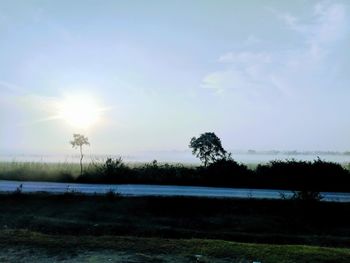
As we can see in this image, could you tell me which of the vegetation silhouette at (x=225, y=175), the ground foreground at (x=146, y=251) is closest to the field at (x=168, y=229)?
the ground foreground at (x=146, y=251)

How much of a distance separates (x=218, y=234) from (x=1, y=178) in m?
21.1

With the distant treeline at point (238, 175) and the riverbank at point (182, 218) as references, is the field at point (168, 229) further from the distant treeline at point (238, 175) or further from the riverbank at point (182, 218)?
the distant treeline at point (238, 175)

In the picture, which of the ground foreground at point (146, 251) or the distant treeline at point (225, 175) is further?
the distant treeline at point (225, 175)

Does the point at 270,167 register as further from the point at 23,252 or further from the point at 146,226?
the point at 23,252

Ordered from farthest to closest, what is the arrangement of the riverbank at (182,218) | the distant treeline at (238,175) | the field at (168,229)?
the distant treeline at (238,175) → the riverbank at (182,218) → the field at (168,229)

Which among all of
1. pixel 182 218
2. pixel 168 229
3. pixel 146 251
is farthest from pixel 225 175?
pixel 146 251

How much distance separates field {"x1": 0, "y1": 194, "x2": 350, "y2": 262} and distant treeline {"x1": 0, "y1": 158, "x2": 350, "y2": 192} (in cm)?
635

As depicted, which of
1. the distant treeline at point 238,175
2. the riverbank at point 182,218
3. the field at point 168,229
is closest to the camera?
the field at point 168,229

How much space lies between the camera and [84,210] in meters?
19.5

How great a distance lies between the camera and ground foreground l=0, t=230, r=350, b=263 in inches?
430

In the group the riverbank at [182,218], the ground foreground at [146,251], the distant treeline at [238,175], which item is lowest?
the ground foreground at [146,251]

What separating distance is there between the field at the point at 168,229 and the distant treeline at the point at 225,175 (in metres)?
6.35

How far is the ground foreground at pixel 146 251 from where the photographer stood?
1092 centimetres

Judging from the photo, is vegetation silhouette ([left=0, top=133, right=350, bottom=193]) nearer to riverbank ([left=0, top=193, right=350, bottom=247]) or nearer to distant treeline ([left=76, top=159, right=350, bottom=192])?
distant treeline ([left=76, top=159, right=350, bottom=192])
